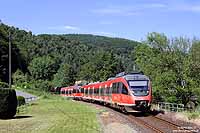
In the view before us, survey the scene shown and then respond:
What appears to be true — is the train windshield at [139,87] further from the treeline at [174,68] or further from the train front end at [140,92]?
the treeline at [174,68]

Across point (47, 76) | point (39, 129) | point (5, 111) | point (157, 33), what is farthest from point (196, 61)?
point (47, 76)

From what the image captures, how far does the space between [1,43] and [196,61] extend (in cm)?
7961

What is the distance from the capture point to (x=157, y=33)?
69.2m

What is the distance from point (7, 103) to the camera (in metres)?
30.1

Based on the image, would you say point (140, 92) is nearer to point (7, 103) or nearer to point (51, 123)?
point (51, 123)

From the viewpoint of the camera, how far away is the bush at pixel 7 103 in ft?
97.9

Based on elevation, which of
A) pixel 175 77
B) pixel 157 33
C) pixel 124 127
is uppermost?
pixel 157 33

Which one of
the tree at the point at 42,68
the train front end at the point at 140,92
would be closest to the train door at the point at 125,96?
the train front end at the point at 140,92

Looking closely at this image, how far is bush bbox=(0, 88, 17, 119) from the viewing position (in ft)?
97.9

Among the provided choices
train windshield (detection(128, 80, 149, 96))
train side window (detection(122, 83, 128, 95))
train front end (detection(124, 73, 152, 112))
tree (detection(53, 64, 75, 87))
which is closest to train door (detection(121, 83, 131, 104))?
train side window (detection(122, 83, 128, 95))

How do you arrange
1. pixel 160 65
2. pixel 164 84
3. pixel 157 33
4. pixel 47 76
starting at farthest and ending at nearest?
pixel 47 76, pixel 157 33, pixel 160 65, pixel 164 84

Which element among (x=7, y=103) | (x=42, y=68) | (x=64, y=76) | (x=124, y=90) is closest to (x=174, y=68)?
(x=124, y=90)

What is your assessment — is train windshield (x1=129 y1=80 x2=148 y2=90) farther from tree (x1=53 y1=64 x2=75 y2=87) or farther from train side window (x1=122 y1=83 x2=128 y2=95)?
tree (x1=53 y1=64 x2=75 y2=87)

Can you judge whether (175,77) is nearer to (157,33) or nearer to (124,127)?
(157,33)
